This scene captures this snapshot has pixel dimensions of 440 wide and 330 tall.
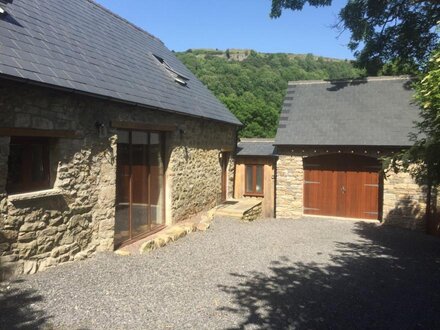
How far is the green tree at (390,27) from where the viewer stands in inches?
628

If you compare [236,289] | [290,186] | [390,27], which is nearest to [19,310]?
[236,289]

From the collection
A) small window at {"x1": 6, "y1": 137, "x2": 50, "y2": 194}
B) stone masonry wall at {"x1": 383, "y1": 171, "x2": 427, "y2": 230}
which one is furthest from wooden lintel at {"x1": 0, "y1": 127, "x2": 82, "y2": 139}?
stone masonry wall at {"x1": 383, "y1": 171, "x2": 427, "y2": 230}

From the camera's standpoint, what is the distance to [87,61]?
768cm

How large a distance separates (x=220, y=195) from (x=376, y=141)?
5.79 meters

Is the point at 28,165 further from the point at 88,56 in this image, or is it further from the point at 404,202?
the point at 404,202

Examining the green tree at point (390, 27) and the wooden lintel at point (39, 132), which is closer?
the wooden lintel at point (39, 132)

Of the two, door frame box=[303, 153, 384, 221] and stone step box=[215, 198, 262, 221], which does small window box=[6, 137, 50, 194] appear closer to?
stone step box=[215, 198, 262, 221]

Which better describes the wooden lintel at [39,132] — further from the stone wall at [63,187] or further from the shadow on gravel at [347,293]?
the shadow on gravel at [347,293]

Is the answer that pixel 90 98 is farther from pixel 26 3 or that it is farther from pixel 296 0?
pixel 296 0

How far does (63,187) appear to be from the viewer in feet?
21.0

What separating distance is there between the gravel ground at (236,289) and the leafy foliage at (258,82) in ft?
63.0

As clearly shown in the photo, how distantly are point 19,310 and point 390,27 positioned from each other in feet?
59.0

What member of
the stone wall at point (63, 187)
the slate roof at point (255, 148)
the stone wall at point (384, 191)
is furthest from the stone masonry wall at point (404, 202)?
the stone wall at point (63, 187)

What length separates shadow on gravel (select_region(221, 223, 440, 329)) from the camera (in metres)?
4.82
